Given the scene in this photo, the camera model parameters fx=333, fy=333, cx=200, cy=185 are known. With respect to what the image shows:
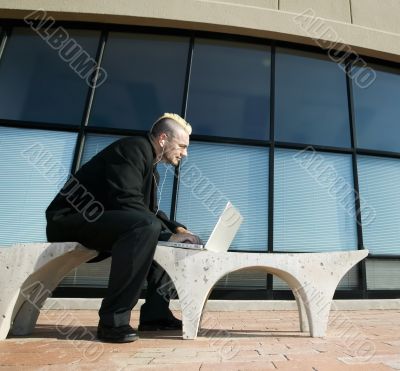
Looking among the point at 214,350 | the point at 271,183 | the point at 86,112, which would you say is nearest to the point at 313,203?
the point at 271,183

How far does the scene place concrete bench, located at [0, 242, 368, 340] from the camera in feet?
6.77

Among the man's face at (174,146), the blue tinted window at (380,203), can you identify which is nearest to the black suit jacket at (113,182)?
the man's face at (174,146)

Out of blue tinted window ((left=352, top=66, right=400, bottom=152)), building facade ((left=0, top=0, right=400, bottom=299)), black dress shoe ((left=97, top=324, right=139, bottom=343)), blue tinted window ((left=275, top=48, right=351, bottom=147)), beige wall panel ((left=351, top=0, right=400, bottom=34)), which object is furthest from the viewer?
beige wall panel ((left=351, top=0, right=400, bottom=34))

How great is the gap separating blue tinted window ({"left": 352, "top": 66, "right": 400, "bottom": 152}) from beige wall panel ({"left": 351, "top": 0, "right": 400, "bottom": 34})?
27.5 inches

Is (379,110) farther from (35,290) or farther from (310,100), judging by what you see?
(35,290)

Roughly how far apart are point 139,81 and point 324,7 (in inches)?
127

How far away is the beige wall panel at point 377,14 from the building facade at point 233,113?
24 mm

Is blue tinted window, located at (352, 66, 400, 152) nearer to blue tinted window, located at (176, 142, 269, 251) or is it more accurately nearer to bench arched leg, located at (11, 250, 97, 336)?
blue tinted window, located at (176, 142, 269, 251)

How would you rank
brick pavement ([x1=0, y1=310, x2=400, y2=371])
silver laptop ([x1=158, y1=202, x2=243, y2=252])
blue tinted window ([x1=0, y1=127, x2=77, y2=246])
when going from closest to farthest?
brick pavement ([x1=0, y1=310, x2=400, y2=371])
silver laptop ([x1=158, y1=202, x2=243, y2=252])
blue tinted window ([x1=0, y1=127, x2=77, y2=246])

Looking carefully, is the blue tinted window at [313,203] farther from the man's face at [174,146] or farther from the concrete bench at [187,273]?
the man's face at [174,146]

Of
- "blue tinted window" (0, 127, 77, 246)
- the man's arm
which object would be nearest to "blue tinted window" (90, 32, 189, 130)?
"blue tinted window" (0, 127, 77, 246)

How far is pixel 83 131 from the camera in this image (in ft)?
14.8

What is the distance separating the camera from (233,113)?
192 inches

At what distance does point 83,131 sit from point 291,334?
358 centimetres
